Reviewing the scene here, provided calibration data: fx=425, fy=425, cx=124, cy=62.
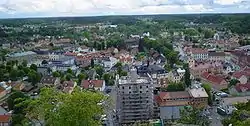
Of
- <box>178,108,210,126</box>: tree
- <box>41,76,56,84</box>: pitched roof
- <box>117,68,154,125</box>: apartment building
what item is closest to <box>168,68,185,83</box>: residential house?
<box>41,76,56,84</box>: pitched roof

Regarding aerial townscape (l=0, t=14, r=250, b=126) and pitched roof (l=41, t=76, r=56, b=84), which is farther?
A: pitched roof (l=41, t=76, r=56, b=84)

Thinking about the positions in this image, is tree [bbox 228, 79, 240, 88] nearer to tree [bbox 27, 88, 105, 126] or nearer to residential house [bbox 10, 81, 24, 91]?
residential house [bbox 10, 81, 24, 91]

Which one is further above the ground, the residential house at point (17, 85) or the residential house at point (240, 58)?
the residential house at point (17, 85)

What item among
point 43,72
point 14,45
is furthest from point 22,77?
point 14,45

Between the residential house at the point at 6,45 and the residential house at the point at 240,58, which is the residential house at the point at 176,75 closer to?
the residential house at the point at 240,58

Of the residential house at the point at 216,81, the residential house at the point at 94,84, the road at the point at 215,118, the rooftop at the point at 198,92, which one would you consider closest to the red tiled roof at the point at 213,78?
the residential house at the point at 216,81

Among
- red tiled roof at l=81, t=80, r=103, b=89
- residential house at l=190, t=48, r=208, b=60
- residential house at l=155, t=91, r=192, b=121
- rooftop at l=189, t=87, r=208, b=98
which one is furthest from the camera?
residential house at l=190, t=48, r=208, b=60
